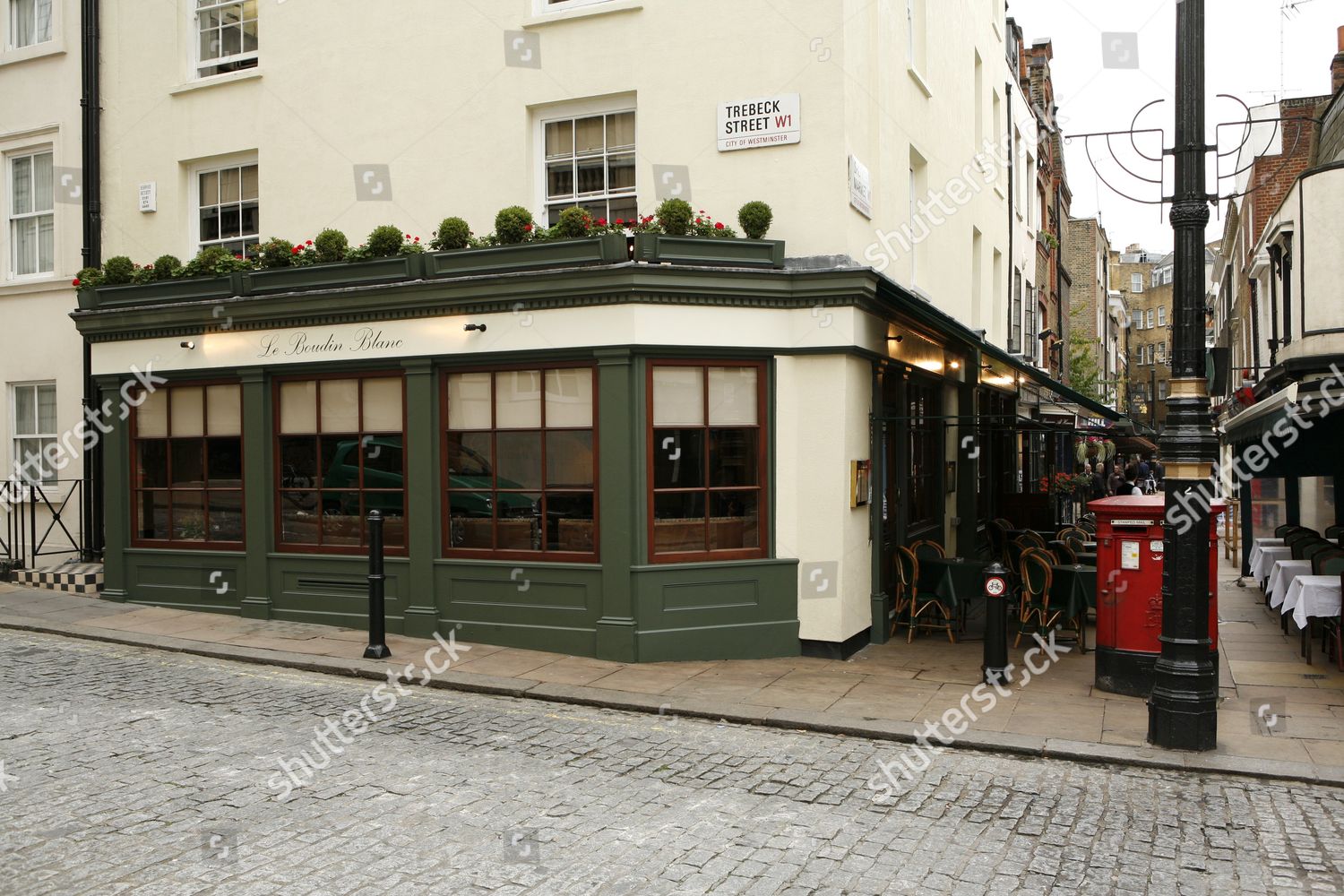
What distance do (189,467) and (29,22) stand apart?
7.84m

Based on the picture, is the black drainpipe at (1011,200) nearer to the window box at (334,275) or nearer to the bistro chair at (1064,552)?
the bistro chair at (1064,552)

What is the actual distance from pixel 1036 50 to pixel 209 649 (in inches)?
1058

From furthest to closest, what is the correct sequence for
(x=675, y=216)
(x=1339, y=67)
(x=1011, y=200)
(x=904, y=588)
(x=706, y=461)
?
1. (x=1011, y=200)
2. (x=1339, y=67)
3. (x=904, y=588)
4. (x=706, y=461)
5. (x=675, y=216)

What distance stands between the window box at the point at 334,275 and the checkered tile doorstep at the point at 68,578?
458cm

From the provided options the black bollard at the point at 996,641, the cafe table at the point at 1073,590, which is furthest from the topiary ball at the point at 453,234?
the cafe table at the point at 1073,590

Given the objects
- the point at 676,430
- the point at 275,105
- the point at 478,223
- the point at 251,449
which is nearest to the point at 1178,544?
the point at 676,430

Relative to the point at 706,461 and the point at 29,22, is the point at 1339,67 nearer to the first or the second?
the point at 706,461

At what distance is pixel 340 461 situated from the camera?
37.7 ft

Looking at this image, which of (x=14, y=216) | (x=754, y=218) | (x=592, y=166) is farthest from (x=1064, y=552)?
(x=14, y=216)

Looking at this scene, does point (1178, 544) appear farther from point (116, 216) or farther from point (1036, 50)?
point (1036, 50)

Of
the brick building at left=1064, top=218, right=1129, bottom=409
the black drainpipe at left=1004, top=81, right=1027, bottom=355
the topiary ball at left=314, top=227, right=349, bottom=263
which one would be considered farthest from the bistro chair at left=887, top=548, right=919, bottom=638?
the brick building at left=1064, top=218, right=1129, bottom=409

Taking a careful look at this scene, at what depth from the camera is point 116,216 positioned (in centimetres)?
1384

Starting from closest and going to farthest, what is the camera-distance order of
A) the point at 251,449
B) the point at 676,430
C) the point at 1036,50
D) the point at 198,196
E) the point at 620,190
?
1. the point at 676,430
2. the point at 620,190
3. the point at 251,449
4. the point at 198,196
5. the point at 1036,50

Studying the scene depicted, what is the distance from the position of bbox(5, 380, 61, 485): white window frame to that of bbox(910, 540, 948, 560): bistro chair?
39.1ft
